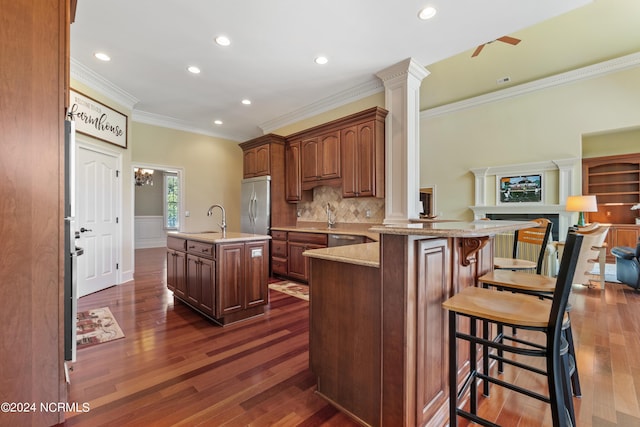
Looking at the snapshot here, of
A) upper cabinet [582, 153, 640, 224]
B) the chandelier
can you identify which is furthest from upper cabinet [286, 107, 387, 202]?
the chandelier

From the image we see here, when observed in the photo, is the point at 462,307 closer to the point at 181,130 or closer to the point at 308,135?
the point at 308,135

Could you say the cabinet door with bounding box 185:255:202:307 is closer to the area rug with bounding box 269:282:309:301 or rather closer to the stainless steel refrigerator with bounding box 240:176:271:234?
the area rug with bounding box 269:282:309:301

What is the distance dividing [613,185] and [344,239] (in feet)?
20.9

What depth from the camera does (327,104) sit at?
4.91 metres

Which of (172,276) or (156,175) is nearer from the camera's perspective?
(172,276)

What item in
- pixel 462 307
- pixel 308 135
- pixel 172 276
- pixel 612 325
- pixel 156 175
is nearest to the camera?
pixel 462 307

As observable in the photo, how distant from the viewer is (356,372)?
4.92 feet

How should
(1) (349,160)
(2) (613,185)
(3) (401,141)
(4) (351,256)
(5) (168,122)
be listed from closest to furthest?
1. (4) (351,256)
2. (3) (401,141)
3. (1) (349,160)
4. (5) (168,122)
5. (2) (613,185)

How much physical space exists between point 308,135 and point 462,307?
4132 mm

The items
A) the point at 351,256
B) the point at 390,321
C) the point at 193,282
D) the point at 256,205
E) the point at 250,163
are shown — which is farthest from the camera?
the point at 250,163

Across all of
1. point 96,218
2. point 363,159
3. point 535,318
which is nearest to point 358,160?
point 363,159

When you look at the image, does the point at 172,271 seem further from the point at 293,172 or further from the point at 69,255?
the point at 293,172

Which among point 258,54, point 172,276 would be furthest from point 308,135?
point 172,276

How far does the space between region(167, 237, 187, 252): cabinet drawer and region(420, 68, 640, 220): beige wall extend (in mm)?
6519
